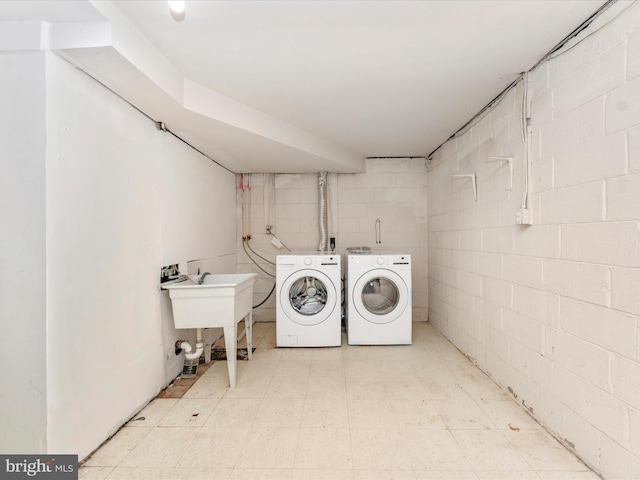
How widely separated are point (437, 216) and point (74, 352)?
347 cm

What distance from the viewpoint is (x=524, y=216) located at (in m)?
1.91

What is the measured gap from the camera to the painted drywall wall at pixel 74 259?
1.35 metres

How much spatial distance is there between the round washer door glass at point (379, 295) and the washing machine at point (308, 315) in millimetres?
318

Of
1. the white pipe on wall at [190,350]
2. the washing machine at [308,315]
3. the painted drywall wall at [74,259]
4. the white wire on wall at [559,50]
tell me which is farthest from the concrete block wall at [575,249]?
the painted drywall wall at [74,259]

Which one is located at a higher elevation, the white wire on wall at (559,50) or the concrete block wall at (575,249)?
the white wire on wall at (559,50)

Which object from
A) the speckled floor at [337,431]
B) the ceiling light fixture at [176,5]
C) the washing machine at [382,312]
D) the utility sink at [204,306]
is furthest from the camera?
the washing machine at [382,312]

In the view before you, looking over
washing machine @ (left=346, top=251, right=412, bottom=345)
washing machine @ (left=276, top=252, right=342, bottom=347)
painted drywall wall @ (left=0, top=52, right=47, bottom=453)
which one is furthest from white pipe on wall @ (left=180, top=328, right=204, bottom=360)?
washing machine @ (left=346, top=251, right=412, bottom=345)

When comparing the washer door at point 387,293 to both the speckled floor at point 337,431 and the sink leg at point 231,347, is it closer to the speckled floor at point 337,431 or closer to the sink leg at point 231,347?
the speckled floor at point 337,431

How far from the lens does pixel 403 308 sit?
10.4ft

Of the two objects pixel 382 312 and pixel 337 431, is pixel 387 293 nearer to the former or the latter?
pixel 382 312

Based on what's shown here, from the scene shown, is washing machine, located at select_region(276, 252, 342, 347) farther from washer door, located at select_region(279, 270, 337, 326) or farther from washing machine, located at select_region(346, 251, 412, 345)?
washing machine, located at select_region(346, 251, 412, 345)

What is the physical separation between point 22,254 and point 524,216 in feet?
8.40

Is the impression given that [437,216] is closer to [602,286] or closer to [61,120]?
[602,286]

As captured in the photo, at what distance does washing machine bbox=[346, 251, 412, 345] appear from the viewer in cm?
316
